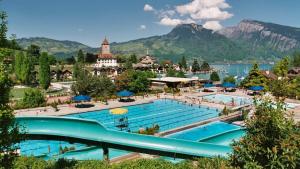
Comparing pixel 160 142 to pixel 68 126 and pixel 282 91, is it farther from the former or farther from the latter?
pixel 282 91

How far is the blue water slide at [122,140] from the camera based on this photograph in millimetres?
14531

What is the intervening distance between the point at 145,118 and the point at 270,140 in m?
22.7

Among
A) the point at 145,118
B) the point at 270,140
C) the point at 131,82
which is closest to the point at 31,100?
the point at 145,118

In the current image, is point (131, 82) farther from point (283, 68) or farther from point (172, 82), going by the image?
point (283, 68)

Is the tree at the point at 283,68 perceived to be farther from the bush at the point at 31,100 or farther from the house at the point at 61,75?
the house at the point at 61,75

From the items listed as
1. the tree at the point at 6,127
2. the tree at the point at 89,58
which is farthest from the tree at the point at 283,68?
the tree at the point at 89,58

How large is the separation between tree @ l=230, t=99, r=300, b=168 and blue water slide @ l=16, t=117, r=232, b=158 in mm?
7505

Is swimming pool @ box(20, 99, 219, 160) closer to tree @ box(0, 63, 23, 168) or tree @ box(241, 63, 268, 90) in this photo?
tree @ box(0, 63, 23, 168)

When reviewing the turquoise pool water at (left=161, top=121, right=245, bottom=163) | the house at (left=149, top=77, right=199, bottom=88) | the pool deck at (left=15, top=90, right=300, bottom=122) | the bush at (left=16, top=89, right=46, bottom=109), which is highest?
the house at (left=149, top=77, right=199, bottom=88)

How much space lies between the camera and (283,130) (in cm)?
653

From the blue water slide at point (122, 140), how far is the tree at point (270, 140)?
7505mm

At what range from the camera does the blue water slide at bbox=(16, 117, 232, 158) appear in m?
14.5

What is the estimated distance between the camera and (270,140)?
21.4 feet

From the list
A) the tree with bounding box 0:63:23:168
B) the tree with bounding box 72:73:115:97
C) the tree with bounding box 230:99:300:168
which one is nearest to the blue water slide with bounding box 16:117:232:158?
the tree with bounding box 0:63:23:168
